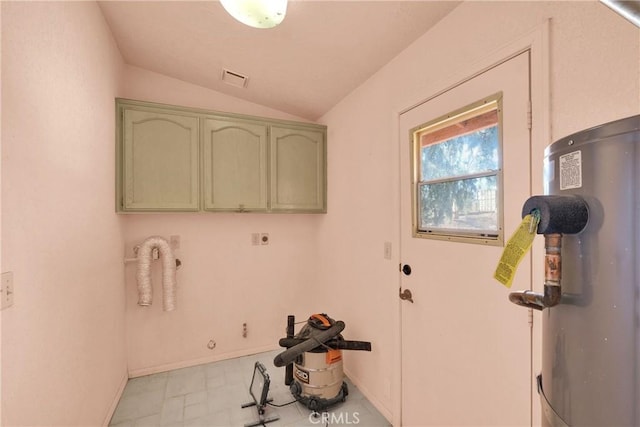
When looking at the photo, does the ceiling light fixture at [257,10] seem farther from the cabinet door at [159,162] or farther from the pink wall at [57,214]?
the cabinet door at [159,162]

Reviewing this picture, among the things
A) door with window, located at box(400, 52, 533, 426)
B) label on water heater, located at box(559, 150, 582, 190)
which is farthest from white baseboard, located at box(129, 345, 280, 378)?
label on water heater, located at box(559, 150, 582, 190)

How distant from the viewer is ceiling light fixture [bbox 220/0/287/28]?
1244 millimetres

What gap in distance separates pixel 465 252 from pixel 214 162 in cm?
204

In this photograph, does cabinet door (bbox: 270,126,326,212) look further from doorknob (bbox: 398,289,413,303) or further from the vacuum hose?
doorknob (bbox: 398,289,413,303)

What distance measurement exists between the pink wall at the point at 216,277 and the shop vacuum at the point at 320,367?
3.02ft

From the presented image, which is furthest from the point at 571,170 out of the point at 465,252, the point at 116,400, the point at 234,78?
the point at 116,400

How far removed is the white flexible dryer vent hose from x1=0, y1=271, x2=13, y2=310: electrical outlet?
144 cm

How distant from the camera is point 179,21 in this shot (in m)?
1.80

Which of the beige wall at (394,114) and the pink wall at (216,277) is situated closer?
the beige wall at (394,114)

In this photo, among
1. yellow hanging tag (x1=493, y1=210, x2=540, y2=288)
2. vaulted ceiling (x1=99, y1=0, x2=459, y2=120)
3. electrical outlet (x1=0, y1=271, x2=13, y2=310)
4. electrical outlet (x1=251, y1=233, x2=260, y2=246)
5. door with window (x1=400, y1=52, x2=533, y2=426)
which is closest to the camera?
yellow hanging tag (x1=493, y1=210, x2=540, y2=288)

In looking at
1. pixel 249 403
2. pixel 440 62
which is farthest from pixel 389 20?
pixel 249 403

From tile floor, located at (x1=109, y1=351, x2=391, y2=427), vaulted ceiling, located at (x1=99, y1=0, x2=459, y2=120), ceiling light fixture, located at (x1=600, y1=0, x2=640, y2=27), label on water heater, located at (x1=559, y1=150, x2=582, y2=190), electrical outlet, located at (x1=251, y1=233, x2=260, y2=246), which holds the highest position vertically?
vaulted ceiling, located at (x1=99, y1=0, x2=459, y2=120)

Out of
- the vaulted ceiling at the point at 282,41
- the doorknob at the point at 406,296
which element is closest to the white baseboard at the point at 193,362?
the doorknob at the point at 406,296

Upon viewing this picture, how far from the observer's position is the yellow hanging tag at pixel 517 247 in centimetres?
57
